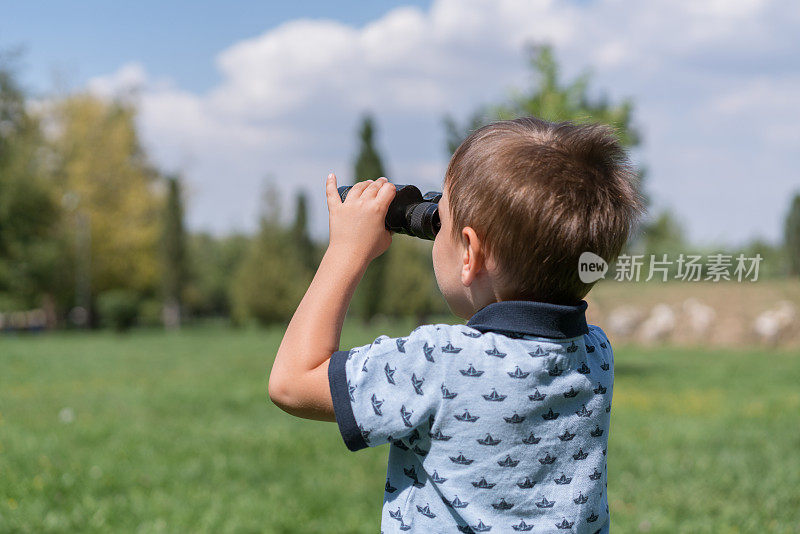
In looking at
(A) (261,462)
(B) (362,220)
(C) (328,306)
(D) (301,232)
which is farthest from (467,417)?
(D) (301,232)

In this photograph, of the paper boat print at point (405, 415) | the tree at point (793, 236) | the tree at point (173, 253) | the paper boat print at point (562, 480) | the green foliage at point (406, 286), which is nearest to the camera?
the paper boat print at point (405, 415)

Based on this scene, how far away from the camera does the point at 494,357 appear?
1.34 metres

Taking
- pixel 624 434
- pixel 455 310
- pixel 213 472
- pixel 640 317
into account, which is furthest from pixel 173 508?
pixel 640 317

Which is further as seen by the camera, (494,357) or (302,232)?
(302,232)

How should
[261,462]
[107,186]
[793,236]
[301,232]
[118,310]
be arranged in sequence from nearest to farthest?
[261,462]
[793,236]
[118,310]
[107,186]
[301,232]

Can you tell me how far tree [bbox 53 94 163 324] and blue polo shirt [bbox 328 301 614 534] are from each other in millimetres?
32667

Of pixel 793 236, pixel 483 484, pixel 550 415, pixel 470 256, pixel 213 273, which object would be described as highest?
pixel 470 256

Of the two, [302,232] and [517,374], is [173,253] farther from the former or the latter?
[517,374]

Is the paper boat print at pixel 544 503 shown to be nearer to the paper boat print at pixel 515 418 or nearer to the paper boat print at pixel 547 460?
the paper boat print at pixel 547 460

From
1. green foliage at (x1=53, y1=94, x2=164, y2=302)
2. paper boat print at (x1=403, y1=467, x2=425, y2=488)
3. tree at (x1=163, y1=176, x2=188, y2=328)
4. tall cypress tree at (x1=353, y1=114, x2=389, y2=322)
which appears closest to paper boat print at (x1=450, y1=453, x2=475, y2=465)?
paper boat print at (x1=403, y1=467, x2=425, y2=488)

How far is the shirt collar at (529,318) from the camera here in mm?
1347

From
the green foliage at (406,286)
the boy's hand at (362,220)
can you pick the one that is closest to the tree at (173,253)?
the green foliage at (406,286)

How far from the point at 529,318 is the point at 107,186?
110 feet

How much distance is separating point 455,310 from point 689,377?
11.5 meters
